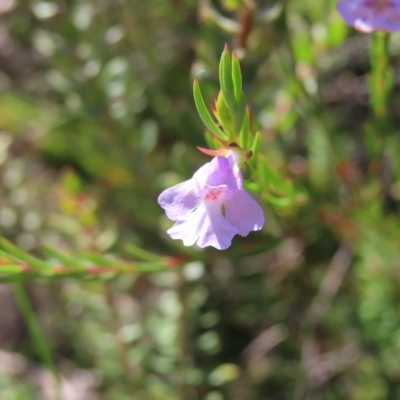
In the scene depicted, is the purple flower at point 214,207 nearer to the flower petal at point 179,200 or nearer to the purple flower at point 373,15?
the flower petal at point 179,200

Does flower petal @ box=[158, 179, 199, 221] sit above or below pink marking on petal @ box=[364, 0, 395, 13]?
below

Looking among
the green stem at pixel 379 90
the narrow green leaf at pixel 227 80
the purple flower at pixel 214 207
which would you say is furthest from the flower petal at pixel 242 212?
the green stem at pixel 379 90

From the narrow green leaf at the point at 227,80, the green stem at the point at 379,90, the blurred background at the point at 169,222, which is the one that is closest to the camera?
the narrow green leaf at the point at 227,80

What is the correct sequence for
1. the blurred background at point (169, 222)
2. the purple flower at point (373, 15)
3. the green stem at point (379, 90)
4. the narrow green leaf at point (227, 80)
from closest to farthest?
the narrow green leaf at point (227, 80), the purple flower at point (373, 15), the green stem at point (379, 90), the blurred background at point (169, 222)

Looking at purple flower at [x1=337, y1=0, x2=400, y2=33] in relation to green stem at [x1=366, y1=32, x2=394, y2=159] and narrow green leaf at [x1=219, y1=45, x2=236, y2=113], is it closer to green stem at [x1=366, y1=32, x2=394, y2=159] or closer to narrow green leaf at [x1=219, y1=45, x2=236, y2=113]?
green stem at [x1=366, y1=32, x2=394, y2=159]

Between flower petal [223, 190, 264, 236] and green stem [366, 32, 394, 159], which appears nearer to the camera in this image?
flower petal [223, 190, 264, 236]

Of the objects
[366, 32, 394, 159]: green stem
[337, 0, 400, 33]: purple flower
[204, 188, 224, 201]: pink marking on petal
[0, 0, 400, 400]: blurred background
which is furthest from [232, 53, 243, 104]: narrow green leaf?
[0, 0, 400, 400]: blurred background

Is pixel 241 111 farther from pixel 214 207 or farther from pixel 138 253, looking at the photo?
pixel 138 253
